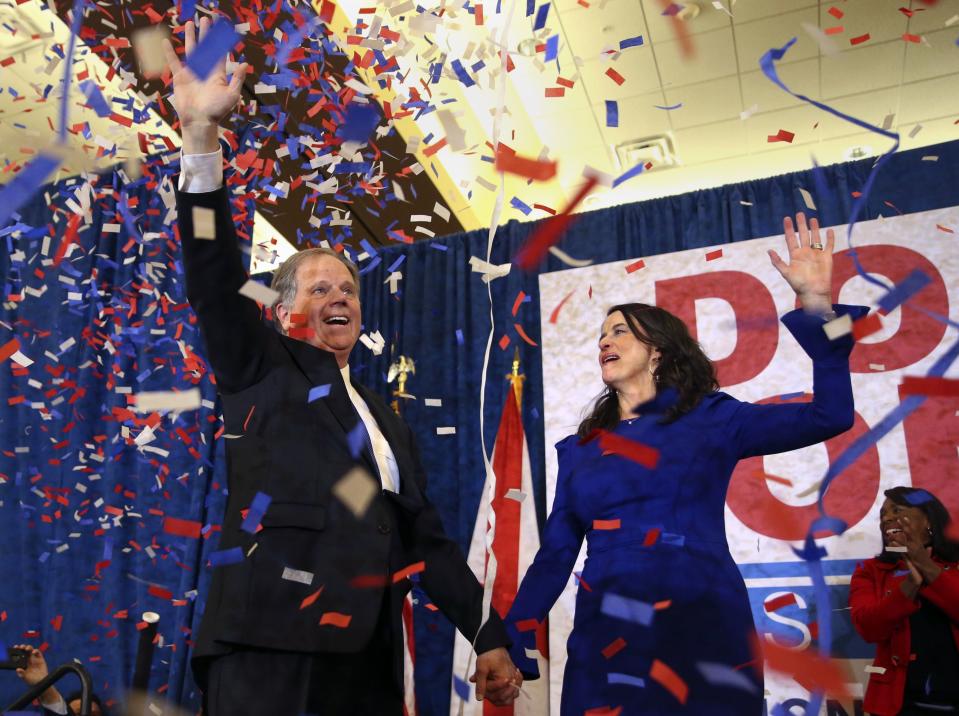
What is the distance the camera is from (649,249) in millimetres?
4453

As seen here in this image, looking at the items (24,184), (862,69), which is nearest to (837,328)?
(24,184)

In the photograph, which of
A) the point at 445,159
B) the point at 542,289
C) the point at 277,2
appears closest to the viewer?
the point at 277,2

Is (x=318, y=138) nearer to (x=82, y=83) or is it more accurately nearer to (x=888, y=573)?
(x=82, y=83)

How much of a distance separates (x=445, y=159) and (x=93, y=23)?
79.1 inches

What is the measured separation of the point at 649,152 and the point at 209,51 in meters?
4.18

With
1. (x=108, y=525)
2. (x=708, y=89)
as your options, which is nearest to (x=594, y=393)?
(x=708, y=89)

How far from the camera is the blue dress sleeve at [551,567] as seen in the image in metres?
1.73

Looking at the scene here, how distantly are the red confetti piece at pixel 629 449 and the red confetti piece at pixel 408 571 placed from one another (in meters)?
0.51

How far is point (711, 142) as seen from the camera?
507cm

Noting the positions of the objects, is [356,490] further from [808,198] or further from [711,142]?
[711,142]

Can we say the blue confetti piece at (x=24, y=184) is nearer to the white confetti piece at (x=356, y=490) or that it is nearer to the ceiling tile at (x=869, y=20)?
the white confetti piece at (x=356, y=490)

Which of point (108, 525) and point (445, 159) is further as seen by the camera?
point (445, 159)

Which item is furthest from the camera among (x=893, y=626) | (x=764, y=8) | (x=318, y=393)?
(x=764, y=8)

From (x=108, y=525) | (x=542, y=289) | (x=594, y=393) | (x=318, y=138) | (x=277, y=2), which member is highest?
(x=277, y=2)
